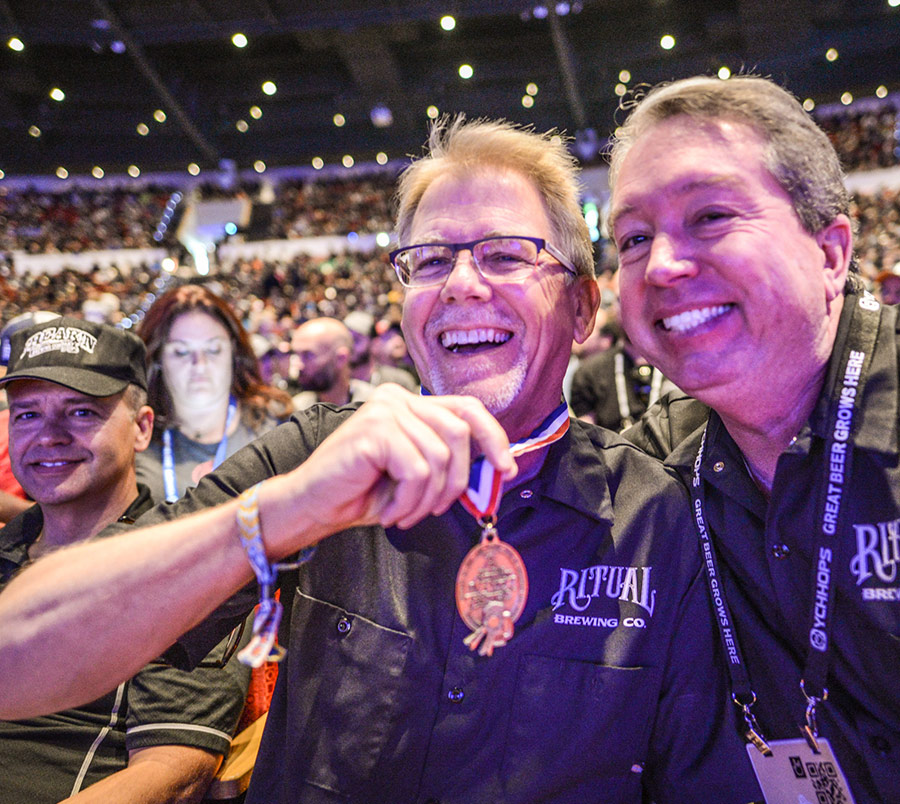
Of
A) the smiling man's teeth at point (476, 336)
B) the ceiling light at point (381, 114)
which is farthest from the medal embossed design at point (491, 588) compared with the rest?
the ceiling light at point (381, 114)

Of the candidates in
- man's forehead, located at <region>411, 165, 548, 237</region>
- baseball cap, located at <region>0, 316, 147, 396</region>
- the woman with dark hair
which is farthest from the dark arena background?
man's forehead, located at <region>411, 165, 548, 237</region>

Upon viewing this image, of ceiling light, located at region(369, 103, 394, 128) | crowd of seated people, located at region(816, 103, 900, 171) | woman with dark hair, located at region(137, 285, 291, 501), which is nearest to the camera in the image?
woman with dark hair, located at region(137, 285, 291, 501)

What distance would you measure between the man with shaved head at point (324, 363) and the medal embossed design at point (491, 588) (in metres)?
3.64

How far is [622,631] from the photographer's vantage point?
51.7 inches

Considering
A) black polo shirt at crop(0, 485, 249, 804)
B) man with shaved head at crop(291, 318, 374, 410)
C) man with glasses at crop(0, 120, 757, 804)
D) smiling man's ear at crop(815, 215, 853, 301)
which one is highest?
man with shaved head at crop(291, 318, 374, 410)

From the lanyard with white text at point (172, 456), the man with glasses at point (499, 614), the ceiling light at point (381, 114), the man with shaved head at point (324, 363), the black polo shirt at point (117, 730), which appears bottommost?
the black polo shirt at point (117, 730)

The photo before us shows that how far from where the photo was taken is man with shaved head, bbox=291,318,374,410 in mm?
4680

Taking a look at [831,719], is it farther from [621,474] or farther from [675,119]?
[675,119]

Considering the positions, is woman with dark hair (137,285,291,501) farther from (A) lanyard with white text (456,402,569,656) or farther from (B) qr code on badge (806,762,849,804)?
(B) qr code on badge (806,762,849,804)

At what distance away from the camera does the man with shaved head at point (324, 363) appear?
4.68 metres

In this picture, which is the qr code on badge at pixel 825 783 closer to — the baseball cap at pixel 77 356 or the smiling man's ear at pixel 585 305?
the smiling man's ear at pixel 585 305

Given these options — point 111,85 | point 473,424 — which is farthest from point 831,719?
point 111,85

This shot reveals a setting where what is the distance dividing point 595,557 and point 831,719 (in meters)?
0.52

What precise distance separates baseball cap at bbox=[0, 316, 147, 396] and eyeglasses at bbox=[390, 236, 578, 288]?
105 centimetres
